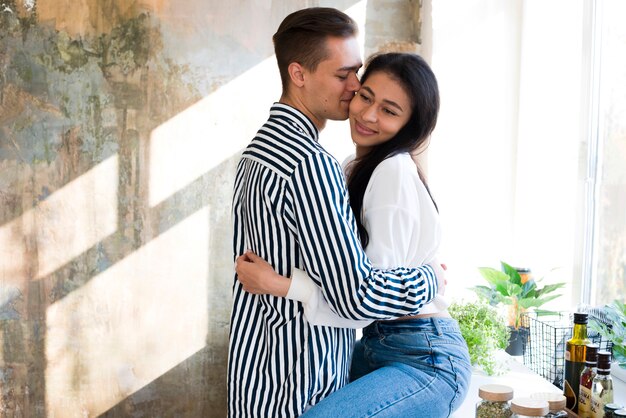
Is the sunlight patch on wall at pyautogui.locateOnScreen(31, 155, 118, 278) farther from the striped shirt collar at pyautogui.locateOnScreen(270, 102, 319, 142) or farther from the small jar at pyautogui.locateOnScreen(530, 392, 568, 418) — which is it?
the small jar at pyautogui.locateOnScreen(530, 392, 568, 418)

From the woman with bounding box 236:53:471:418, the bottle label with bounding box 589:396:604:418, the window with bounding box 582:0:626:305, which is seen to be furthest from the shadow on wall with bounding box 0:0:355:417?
the bottle label with bounding box 589:396:604:418

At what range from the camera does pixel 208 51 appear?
356 centimetres

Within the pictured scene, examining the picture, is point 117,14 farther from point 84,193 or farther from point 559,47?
point 559,47

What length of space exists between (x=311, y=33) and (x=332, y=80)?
0.13 meters

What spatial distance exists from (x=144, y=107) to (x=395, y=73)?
6.72ft

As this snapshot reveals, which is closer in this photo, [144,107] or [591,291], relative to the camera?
[591,291]

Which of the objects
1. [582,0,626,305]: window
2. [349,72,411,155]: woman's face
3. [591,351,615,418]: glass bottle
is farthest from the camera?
[582,0,626,305]: window

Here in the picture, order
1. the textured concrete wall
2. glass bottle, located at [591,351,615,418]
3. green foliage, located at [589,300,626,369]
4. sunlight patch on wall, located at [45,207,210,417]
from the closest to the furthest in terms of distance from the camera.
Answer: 1. glass bottle, located at [591,351,615,418]
2. green foliage, located at [589,300,626,369]
3. the textured concrete wall
4. sunlight patch on wall, located at [45,207,210,417]

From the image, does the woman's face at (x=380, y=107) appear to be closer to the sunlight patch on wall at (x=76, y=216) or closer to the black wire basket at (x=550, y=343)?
the black wire basket at (x=550, y=343)

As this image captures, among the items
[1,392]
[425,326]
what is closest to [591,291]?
[425,326]

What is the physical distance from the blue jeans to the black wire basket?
0.76 metres

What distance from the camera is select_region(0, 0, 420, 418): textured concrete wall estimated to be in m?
3.47

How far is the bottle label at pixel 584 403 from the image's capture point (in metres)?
1.72

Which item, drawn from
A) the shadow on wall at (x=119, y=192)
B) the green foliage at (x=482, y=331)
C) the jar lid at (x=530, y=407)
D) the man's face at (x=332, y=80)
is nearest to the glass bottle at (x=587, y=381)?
the jar lid at (x=530, y=407)
